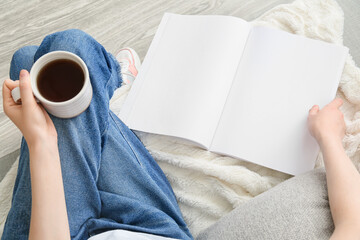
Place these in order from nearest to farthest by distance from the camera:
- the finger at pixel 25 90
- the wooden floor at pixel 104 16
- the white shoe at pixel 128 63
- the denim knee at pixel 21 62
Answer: the finger at pixel 25 90 < the denim knee at pixel 21 62 < the white shoe at pixel 128 63 < the wooden floor at pixel 104 16

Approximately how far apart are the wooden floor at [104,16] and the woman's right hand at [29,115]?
0.58m

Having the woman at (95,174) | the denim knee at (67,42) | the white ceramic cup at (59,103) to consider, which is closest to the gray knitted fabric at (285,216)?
the woman at (95,174)

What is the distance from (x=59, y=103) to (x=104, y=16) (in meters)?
0.71

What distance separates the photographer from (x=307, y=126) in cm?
76

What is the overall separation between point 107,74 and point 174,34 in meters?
0.24

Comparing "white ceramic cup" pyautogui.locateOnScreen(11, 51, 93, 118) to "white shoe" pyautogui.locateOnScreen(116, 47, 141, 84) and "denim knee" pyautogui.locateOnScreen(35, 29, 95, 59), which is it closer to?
"denim knee" pyautogui.locateOnScreen(35, 29, 95, 59)

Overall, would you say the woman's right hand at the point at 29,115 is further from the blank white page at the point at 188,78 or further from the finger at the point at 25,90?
the blank white page at the point at 188,78

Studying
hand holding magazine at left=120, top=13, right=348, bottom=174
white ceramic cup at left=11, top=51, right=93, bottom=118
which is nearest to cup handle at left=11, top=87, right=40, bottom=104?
white ceramic cup at left=11, top=51, right=93, bottom=118

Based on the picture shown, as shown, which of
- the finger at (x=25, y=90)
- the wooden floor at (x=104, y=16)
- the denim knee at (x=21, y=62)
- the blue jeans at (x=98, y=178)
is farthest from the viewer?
the wooden floor at (x=104, y=16)

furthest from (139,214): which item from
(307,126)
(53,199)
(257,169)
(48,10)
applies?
(48,10)

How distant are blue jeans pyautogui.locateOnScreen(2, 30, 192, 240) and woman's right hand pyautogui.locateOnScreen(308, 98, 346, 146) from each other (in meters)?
0.36

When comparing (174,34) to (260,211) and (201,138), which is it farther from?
(260,211)

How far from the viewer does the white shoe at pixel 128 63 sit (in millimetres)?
951

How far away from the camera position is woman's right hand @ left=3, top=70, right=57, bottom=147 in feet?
1.72
